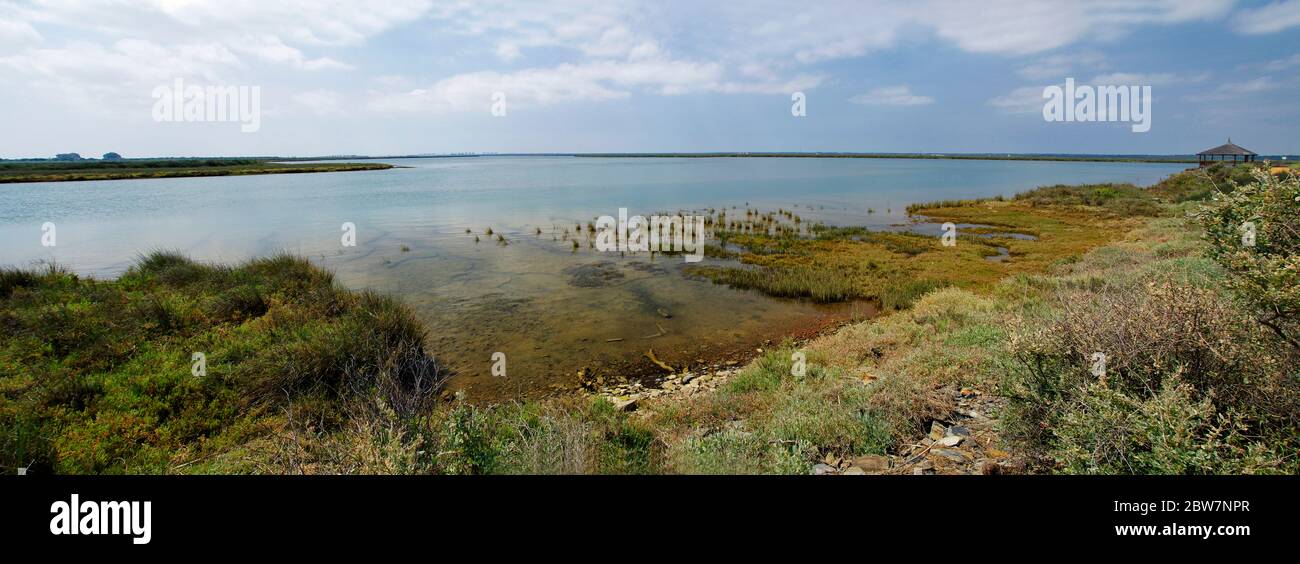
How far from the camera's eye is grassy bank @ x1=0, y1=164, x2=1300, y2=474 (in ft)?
13.3

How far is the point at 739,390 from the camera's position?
8.77m

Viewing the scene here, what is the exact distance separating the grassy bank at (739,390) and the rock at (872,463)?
0.03 meters

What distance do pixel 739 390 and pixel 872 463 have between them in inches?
145

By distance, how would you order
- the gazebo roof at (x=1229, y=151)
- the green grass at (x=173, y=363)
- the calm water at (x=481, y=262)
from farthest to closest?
the gazebo roof at (x=1229, y=151), the calm water at (x=481, y=262), the green grass at (x=173, y=363)

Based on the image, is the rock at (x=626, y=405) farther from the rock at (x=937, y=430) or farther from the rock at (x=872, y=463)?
the rock at (x=937, y=430)

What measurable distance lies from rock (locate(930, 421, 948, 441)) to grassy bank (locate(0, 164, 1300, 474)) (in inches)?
3.8

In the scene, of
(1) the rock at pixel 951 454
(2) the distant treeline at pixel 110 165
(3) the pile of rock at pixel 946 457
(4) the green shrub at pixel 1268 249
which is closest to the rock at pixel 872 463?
(3) the pile of rock at pixel 946 457

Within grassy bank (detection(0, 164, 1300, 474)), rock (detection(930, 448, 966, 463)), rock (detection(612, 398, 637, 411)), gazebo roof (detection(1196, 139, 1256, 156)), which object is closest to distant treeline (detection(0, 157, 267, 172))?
grassy bank (detection(0, 164, 1300, 474))

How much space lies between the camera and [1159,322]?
14.5ft

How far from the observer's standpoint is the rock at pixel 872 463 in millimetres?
5078

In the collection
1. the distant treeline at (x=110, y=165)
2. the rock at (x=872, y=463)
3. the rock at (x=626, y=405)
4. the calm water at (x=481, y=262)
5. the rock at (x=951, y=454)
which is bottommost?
the rock at (x=626, y=405)

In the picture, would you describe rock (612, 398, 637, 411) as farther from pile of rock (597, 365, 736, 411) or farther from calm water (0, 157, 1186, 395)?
calm water (0, 157, 1186, 395)

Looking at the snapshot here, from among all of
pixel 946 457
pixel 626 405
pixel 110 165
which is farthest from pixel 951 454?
pixel 110 165
